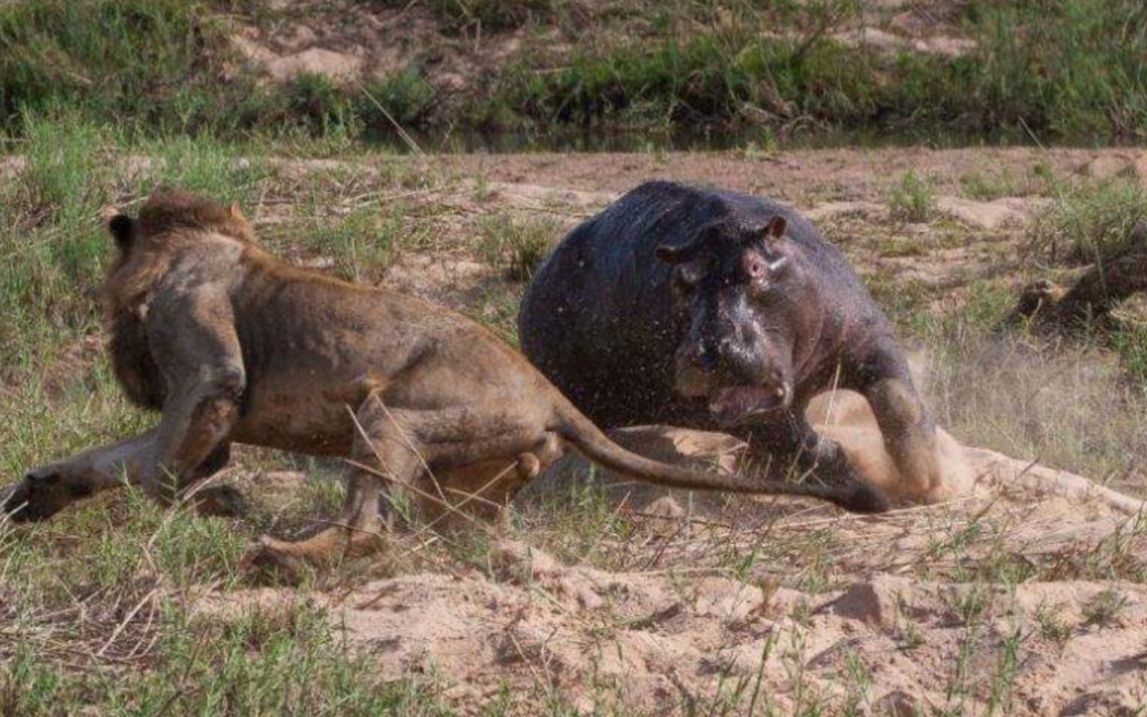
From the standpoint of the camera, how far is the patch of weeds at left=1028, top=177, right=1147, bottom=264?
10.7 meters

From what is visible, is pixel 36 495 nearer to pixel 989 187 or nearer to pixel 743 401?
pixel 743 401

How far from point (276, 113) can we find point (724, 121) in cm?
314

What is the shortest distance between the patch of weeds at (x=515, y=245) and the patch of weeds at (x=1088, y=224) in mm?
2246

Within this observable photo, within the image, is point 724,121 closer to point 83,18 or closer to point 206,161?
point 83,18

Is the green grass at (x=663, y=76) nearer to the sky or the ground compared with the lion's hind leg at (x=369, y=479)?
nearer to the ground

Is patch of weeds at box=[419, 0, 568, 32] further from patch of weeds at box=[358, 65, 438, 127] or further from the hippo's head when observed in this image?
the hippo's head

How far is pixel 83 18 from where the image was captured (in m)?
18.3

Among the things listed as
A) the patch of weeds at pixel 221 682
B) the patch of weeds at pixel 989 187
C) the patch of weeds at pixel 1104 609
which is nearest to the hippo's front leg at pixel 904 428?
the patch of weeds at pixel 1104 609

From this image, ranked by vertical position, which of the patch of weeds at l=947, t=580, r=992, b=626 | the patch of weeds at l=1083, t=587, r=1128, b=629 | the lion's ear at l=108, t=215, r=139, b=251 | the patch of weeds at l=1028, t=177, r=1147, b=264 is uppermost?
the lion's ear at l=108, t=215, r=139, b=251

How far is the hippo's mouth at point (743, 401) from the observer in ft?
24.5

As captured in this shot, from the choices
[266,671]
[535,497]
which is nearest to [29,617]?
[266,671]

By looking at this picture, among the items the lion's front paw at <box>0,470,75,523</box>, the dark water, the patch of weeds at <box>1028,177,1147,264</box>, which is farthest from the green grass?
the lion's front paw at <box>0,470,75,523</box>

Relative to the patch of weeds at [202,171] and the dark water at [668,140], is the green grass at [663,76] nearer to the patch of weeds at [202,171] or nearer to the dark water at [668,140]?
the dark water at [668,140]

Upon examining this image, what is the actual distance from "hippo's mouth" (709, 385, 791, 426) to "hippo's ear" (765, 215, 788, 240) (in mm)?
539
